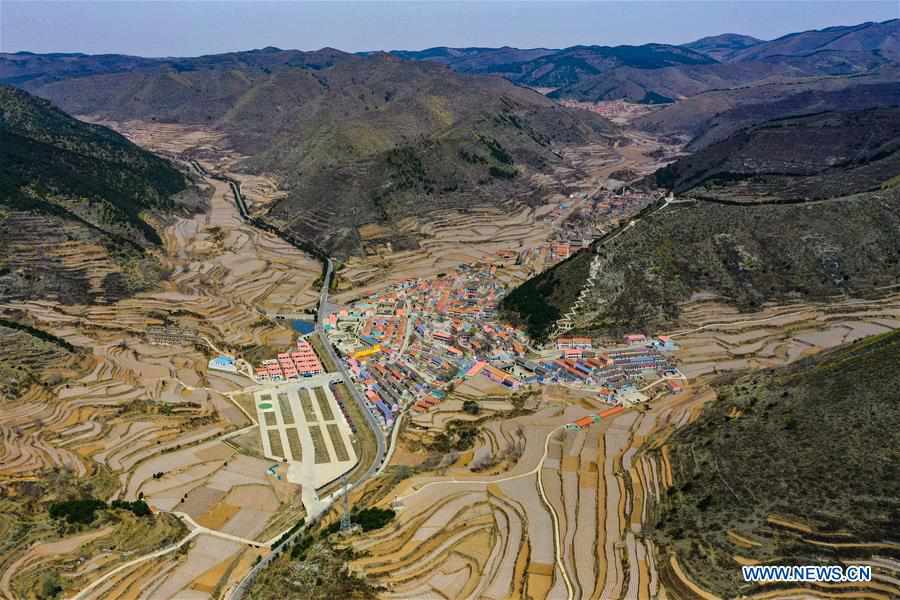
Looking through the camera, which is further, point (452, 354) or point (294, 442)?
point (452, 354)

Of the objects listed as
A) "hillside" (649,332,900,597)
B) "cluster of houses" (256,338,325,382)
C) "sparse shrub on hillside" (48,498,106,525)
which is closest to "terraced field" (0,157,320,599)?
"sparse shrub on hillside" (48,498,106,525)

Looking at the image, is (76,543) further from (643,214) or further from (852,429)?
(643,214)

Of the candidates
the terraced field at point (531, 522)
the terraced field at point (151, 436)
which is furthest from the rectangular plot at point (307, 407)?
the terraced field at point (531, 522)

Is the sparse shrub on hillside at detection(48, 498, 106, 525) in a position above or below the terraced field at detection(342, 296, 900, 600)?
below

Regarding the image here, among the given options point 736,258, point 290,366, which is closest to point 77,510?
point 290,366

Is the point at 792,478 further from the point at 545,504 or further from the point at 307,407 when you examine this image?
the point at 307,407

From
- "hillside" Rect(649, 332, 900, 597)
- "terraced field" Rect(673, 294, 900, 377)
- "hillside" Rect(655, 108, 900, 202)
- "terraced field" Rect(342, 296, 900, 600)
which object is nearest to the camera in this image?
"hillside" Rect(649, 332, 900, 597)

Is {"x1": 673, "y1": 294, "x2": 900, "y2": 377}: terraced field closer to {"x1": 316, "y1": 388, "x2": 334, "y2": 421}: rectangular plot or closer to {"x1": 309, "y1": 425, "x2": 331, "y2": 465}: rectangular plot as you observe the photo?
{"x1": 316, "y1": 388, "x2": 334, "y2": 421}: rectangular plot
